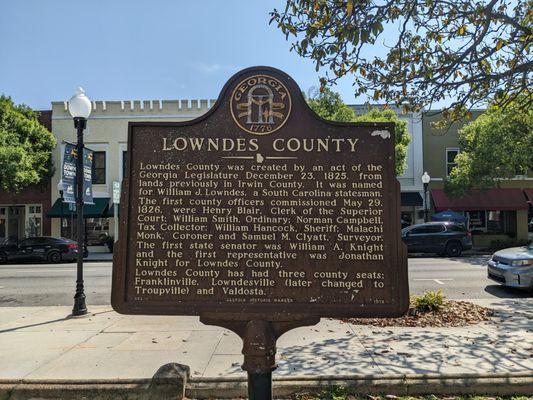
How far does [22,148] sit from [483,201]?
25492 millimetres

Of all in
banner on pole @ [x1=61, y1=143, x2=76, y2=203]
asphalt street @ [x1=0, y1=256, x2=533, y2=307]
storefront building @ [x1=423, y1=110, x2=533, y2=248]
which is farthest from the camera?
storefront building @ [x1=423, y1=110, x2=533, y2=248]

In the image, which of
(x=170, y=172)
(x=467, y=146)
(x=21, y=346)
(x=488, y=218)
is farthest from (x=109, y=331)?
(x=488, y=218)

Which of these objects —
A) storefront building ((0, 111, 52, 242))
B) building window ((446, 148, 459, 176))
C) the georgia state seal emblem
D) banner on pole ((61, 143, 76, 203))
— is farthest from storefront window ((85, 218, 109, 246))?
the georgia state seal emblem

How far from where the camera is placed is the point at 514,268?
11484 mm

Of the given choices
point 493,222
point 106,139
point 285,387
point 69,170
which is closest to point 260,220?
point 285,387

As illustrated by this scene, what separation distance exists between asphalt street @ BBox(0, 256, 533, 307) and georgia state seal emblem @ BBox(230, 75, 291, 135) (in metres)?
8.88

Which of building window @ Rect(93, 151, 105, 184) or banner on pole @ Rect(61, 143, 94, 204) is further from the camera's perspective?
building window @ Rect(93, 151, 105, 184)

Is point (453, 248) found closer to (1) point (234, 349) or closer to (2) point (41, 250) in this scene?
(1) point (234, 349)

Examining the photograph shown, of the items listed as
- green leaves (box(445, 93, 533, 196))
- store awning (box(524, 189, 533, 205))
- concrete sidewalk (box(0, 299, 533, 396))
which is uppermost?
green leaves (box(445, 93, 533, 196))

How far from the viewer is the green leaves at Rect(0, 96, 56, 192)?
80.0 feet

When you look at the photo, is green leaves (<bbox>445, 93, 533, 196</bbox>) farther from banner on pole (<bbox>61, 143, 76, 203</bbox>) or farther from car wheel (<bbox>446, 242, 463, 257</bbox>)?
banner on pole (<bbox>61, 143, 76, 203</bbox>)

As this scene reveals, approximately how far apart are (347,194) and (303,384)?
2227mm

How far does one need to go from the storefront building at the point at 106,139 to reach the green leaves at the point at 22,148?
1.09 meters

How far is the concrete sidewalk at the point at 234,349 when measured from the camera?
5.27 meters
